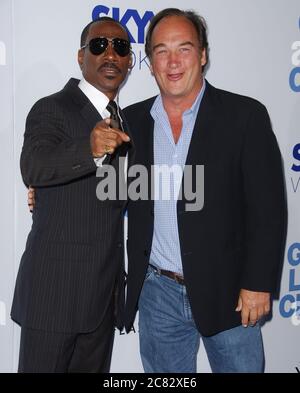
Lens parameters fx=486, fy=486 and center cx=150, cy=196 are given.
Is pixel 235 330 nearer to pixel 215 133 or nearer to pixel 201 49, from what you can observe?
pixel 215 133

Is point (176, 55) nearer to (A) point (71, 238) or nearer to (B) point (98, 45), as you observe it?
(B) point (98, 45)

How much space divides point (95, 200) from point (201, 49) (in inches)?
33.7

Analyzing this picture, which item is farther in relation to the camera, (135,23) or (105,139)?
(135,23)

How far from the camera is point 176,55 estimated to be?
6.96ft

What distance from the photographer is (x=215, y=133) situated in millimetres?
2076

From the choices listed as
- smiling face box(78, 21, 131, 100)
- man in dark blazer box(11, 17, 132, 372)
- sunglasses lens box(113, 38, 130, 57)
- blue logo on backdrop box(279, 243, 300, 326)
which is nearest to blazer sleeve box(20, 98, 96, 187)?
man in dark blazer box(11, 17, 132, 372)

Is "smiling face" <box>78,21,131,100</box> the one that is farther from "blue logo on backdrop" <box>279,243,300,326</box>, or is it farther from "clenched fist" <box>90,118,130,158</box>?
"blue logo on backdrop" <box>279,243,300,326</box>

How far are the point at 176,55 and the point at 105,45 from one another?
32 centimetres

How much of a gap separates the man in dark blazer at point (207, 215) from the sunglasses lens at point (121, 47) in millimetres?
164

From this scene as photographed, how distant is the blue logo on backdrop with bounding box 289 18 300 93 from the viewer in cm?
291

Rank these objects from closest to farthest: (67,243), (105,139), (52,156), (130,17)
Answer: (105,139) < (52,156) < (67,243) < (130,17)

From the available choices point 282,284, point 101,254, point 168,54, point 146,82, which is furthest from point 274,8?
point 101,254

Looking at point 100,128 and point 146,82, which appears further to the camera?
point 146,82

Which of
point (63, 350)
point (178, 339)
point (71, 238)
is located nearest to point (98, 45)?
point (71, 238)
